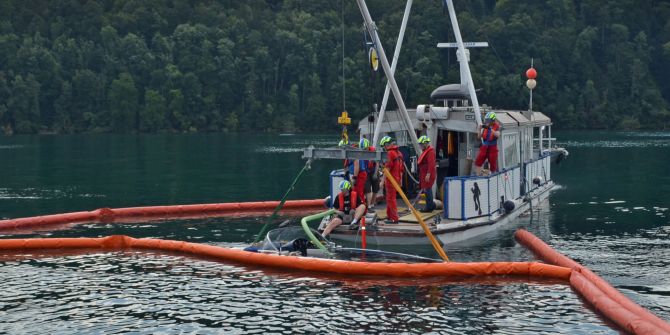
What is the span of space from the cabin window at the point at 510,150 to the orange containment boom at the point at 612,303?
25.2 ft

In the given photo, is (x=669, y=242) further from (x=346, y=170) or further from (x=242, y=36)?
(x=242, y=36)

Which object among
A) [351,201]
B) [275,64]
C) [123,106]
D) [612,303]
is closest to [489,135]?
[351,201]

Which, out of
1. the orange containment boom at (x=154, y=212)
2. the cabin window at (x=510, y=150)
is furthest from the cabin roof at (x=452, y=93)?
the orange containment boom at (x=154, y=212)

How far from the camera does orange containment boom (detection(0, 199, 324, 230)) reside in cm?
3244

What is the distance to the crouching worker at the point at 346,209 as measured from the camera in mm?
25844

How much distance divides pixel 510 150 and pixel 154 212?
539 inches

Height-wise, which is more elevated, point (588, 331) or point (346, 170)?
point (346, 170)

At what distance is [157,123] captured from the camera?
159250mm

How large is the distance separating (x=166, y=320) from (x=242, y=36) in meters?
159

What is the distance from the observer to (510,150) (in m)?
32.6

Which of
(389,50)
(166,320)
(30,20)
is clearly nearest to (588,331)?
(166,320)

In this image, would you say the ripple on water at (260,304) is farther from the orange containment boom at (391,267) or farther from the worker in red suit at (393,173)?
the worker in red suit at (393,173)

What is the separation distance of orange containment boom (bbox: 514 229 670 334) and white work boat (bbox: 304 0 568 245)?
368cm

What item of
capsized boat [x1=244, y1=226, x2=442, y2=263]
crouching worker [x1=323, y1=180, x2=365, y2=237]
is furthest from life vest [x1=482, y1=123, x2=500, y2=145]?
capsized boat [x1=244, y1=226, x2=442, y2=263]
